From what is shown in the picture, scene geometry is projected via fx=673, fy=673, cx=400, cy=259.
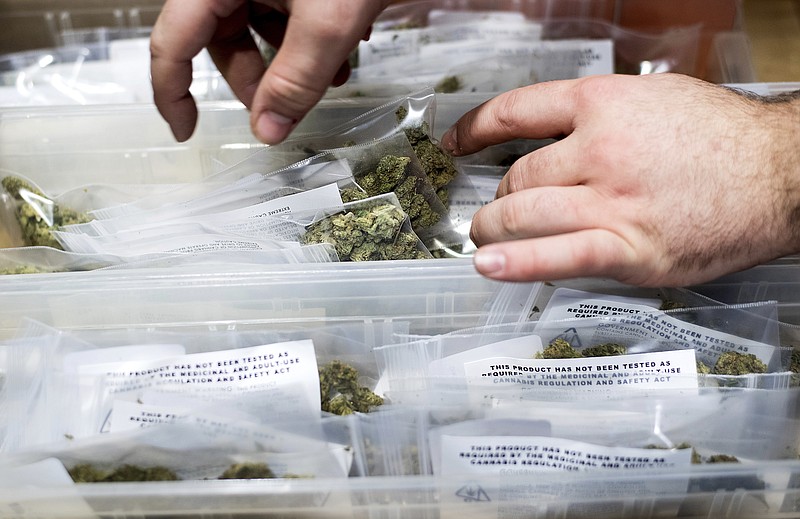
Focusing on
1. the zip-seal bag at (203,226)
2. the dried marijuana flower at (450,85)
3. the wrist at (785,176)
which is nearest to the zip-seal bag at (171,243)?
the zip-seal bag at (203,226)

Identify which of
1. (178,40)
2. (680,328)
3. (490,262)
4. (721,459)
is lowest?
(721,459)

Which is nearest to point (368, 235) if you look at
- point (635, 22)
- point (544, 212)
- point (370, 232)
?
point (370, 232)

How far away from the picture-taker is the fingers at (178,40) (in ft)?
2.30

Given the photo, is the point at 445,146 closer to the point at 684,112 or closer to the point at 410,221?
the point at 410,221

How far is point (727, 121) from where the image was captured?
2.44 feet

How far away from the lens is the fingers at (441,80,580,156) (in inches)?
31.5

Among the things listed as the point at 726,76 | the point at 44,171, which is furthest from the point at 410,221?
the point at 726,76

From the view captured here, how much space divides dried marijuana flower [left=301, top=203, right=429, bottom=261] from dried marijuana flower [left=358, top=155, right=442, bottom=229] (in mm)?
34

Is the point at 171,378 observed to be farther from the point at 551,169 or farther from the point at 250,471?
the point at 551,169

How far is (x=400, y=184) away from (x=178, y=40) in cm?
32

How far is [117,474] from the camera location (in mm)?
697

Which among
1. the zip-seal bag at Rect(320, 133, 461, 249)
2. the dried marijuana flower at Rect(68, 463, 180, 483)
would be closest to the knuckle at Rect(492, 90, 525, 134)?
the zip-seal bag at Rect(320, 133, 461, 249)

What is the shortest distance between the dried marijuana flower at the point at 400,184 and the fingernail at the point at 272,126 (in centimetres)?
19

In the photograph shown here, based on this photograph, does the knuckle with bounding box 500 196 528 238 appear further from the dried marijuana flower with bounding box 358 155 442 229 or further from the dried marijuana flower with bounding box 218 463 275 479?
the dried marijuana flower with bounding box 218 463 275 479
